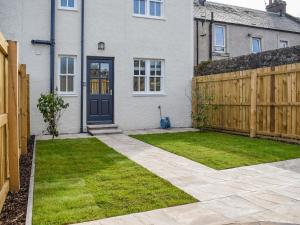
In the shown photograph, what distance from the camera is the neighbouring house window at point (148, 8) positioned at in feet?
43.2

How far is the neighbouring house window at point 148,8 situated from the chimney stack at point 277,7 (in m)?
15.4

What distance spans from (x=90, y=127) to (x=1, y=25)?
15.5 ft

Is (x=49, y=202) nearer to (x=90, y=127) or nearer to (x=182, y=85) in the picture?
(x=90, y=127)

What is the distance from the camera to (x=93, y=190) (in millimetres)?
4676

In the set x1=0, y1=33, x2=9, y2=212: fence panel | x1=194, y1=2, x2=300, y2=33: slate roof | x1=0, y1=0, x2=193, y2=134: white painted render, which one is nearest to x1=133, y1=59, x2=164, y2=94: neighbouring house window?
x1=0, y1=0, x2=193, y2=134: white painted render

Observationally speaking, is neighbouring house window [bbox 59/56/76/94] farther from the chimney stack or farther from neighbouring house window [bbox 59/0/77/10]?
the chimney stack

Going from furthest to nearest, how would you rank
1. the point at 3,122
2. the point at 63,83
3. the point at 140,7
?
the point at 140,7 → the point at 63,83 → the point at 3,122

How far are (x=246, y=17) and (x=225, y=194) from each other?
19837mm

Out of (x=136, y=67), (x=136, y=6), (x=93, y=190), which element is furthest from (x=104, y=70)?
(x=93, y=190)

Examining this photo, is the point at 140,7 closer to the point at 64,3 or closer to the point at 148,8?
the point at 148,8

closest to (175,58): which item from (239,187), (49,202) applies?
(239,187)

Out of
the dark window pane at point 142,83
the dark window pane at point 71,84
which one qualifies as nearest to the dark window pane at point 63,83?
the dark window pane at point 71,84

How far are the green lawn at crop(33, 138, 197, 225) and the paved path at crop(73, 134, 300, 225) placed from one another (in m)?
0.24

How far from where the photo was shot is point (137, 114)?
1305cm
